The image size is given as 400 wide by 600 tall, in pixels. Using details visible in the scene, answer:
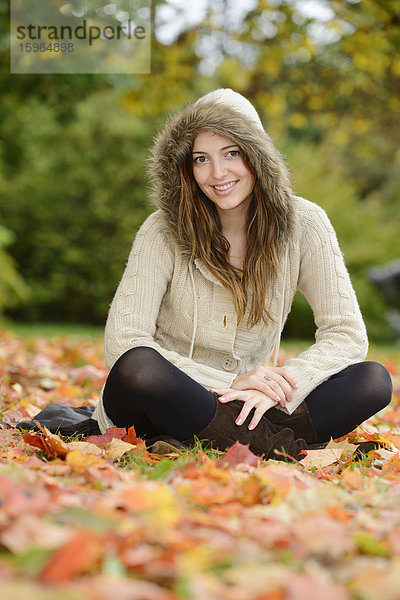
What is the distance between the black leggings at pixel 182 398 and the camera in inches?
89.6

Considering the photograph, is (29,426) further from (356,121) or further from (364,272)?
(364,272)

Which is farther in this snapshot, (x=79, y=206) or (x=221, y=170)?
(x=79, y=206)

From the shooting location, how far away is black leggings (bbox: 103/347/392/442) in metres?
2.28

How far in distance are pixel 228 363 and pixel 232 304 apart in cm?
23

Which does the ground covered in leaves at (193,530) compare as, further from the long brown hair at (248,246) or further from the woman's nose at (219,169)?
the woman's nose at (219,169)

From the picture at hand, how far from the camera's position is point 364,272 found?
11.7m

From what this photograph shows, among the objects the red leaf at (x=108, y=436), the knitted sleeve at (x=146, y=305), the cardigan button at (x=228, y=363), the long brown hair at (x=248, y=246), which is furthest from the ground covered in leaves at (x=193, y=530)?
the long brown hair at (x=248, y=246)

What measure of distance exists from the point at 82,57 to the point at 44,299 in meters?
5.86

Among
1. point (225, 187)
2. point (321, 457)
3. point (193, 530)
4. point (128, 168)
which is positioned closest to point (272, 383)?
point (321, 457)

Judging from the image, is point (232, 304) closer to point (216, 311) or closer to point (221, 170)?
point (216, 311)

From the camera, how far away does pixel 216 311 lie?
265 centimetres

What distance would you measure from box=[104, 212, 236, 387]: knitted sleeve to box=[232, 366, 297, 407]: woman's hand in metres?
0.11

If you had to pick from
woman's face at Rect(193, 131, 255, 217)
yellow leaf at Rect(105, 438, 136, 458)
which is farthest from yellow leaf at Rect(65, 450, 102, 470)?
woman's face at Rect(193, 131, 255, 217)

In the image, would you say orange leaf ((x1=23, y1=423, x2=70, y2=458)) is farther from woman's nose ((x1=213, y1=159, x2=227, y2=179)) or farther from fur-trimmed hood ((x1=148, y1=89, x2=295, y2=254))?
woman's nose ((x1=213, y1=159, x2=227, y2=179))
